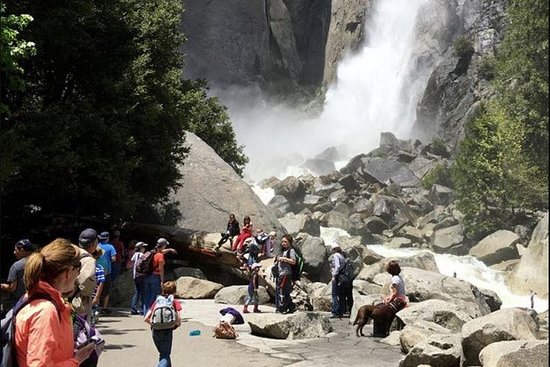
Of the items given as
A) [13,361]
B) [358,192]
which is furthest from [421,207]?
[13,361]

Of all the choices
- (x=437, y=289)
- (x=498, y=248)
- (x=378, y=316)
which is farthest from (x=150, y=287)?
(x=498, y=248)

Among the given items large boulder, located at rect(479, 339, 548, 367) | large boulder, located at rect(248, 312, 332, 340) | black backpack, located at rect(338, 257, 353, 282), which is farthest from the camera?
black backpack, located at rect(338, 257, 353, 282)

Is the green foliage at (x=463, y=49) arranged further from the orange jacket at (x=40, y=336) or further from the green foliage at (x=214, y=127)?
the orange jacket at (x=40, y=336)

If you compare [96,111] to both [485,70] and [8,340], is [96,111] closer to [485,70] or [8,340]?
[8,340]

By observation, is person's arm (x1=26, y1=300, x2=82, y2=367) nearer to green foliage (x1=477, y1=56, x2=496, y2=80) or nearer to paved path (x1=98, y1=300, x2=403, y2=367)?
paved path (x1=98, y1=300, x2=403, y2=367)

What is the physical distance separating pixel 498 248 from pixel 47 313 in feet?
116

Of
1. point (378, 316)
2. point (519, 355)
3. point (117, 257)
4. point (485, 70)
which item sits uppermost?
point (485, 70)

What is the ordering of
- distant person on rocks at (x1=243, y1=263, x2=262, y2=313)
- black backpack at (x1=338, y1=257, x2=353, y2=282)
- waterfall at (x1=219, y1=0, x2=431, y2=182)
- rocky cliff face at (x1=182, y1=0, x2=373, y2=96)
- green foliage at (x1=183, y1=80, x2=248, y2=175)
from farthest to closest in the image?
rocky cliff face at (x1=182, y1=0, x2=373, y2=96) < waterfall at (x1=219, y1=0, x2=431, y2=182) < green foliage at (x1=183, y1=80, x2=248, y2=175) < distant person on rocks at (x1=243, y1=263, x2=262, y2=313) < black backpack at (x1=338, y1=257, x2=353, y2=282)

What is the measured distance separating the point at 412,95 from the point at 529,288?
5396 centimetres

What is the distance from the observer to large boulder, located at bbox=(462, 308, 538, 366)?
28.0 feet

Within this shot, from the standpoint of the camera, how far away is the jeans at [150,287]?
11750mm

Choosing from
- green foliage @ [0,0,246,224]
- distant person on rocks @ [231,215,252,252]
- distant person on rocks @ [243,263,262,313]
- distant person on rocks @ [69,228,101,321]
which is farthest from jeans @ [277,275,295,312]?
distant person on rocks @ [69,228,101,321]

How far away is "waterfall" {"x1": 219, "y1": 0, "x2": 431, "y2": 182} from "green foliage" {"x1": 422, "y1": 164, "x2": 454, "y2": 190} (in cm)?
2188

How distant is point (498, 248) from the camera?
35406 millimetres
